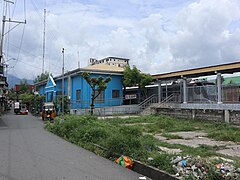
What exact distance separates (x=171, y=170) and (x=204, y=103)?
18.0 metres

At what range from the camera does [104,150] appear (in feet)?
31.3

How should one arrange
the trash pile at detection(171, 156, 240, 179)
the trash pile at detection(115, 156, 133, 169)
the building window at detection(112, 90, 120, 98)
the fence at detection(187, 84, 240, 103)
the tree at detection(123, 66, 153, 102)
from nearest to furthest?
1. the trash pile at detection(171, 156, 240, 179)
2. the trash pile at detection(115, 156, 133, 169)
3. the fence at detection(187, 84, 240, 103)
4. the tree at detection(123, 66, 153, 102)
5. the building window at detection(112, 90, 120, 98)

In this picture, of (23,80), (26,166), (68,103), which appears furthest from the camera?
(23,80)

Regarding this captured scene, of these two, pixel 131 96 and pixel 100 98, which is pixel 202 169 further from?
pixel 131 96

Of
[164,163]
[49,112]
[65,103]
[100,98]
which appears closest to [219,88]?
[100,98]

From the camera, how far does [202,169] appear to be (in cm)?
569

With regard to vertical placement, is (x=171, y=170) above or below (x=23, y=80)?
below

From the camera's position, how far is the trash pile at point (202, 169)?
17.3ft

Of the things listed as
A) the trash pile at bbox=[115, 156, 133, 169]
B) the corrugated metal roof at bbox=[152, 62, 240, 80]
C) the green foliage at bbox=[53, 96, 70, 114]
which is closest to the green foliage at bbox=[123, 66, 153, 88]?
the corrugated metal roof at bbox=[152, 62, 240, 80]

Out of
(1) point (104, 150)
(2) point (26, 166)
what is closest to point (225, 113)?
(1) point (104, 150)

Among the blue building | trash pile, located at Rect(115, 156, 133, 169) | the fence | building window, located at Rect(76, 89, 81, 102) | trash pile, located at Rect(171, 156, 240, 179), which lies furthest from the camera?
building window, located at Rect(76, 89, 81, 102)

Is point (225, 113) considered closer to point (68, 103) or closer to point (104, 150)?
point (104, 150)

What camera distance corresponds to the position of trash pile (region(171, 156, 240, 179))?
5.29m

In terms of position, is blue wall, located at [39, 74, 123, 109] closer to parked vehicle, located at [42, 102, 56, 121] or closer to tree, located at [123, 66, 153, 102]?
tree, located at [123, 66, 153, 102]
